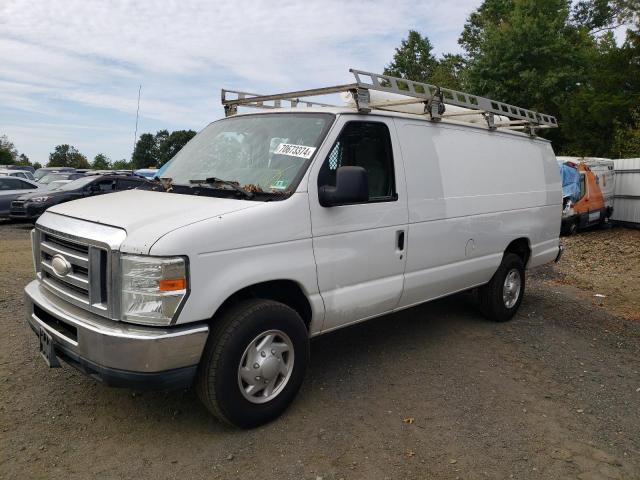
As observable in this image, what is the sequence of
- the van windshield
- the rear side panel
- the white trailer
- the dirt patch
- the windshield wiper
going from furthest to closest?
the white trailer < the dirt patch < the rear side panel < the van windshield < the windshield wiper

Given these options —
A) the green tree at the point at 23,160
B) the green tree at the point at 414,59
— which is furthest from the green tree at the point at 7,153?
the green tree at the point at 414,59

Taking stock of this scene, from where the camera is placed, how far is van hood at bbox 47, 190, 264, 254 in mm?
2971

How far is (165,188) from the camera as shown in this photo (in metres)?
4.03

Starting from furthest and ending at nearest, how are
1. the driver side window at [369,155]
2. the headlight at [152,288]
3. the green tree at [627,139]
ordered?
the green tree at [627,139], the driver side window at [369,155], the headlight at [152,288]

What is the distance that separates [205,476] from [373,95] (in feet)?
10.3

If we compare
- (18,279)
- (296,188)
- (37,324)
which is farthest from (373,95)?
(18,279)

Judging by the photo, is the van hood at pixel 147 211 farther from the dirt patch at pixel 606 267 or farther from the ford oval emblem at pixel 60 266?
the dirt patch at pixel 606 267

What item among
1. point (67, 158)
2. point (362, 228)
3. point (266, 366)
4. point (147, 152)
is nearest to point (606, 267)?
point (362, 228)

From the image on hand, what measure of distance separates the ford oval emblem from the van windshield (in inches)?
41.3

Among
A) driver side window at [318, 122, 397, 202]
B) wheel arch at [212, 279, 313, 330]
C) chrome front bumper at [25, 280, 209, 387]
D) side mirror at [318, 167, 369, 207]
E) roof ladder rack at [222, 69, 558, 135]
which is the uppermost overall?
roof ladder rack at [222, 69, 558, 135]

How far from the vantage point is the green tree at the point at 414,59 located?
140 ft

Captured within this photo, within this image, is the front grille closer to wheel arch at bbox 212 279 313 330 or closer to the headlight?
the headlight

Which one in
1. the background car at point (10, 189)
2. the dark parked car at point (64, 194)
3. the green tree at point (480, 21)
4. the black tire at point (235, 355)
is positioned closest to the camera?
the black tire at point (235, 355)

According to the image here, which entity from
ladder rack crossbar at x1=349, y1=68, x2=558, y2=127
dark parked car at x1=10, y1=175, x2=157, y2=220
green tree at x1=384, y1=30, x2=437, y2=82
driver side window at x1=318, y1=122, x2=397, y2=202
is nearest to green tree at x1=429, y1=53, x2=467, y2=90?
green tree at x1=384, y1=30, x2=437, y2=82
